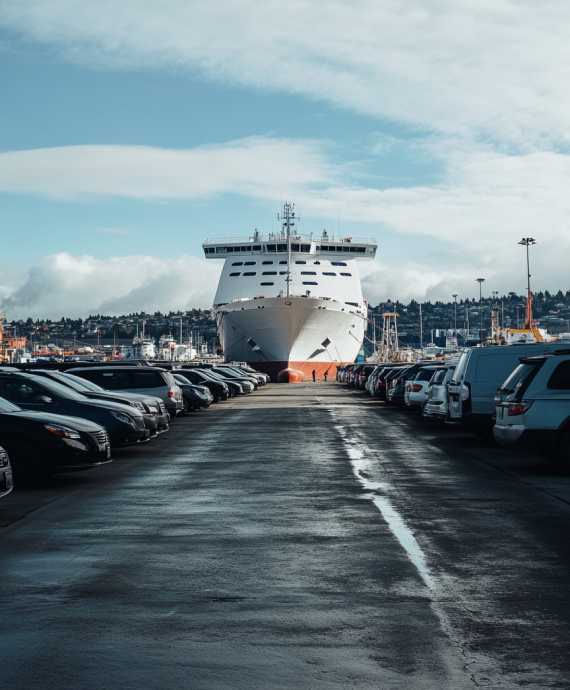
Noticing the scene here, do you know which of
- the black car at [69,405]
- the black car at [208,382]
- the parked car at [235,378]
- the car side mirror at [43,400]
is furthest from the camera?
the parked car at [235,378]

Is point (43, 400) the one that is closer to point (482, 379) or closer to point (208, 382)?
point (482, 379)

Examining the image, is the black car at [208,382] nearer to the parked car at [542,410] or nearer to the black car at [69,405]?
the black car at [69,405]

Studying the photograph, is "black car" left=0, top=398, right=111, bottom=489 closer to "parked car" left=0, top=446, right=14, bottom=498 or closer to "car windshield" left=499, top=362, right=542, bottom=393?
"parked car" left=0, top=446, right=14, bottom=498

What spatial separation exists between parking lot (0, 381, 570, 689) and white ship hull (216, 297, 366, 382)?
50000 millimetres

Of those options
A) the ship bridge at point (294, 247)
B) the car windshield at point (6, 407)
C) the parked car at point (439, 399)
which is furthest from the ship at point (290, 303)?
the car windshield at point (6, 407)

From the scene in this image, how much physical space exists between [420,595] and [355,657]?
1.47 metres

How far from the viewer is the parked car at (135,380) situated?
2181cm

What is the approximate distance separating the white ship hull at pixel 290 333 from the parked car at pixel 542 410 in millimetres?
49616

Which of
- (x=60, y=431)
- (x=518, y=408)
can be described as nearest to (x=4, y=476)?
(x=60, y=431)

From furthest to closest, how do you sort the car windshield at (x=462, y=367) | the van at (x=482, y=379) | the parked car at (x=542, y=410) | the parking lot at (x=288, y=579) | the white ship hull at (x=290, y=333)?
the white ship hull at (x=290, y=333), the car windshield at (x=462, y=367), the van at (x=482, y=379), the parked car at (x=542, y=410), the parking lot at (x=288, y=579)

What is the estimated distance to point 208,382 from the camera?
3753cm

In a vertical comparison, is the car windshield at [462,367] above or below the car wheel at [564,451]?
above

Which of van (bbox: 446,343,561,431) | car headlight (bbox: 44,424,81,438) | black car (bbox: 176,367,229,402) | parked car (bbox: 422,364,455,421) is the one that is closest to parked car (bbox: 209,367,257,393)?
black car (bbox: 176,367,229,402)

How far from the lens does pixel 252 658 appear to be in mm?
4867
